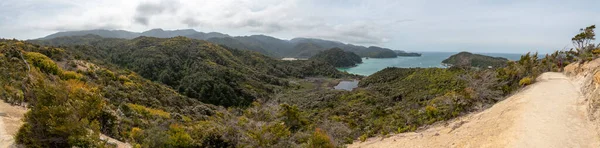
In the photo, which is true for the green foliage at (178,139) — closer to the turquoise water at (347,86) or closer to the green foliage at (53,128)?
the green foliage at (53,128)

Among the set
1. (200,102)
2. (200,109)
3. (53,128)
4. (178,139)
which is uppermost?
(53,128)

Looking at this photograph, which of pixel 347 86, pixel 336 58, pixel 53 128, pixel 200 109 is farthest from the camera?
pixel 336 58

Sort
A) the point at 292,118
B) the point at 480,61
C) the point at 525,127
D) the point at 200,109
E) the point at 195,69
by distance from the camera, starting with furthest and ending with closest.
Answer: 1. the point at 480,61
2. the point at 195,69
3. the point at 200,109
4. the point at 292,118
5. the point at 525,127

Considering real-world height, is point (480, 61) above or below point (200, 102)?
above

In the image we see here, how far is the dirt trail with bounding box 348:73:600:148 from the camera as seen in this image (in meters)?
9.36

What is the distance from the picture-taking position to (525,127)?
10.1m

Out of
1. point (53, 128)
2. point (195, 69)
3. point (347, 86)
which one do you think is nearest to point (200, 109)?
point (53, 128)

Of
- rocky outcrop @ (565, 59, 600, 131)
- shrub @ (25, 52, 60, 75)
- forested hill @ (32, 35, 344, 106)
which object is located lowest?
forested hill @ (32, 35, 344, 106)

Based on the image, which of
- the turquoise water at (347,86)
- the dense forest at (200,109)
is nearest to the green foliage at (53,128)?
the dense forest at (200,109)

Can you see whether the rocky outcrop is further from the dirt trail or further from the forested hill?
the forested hill

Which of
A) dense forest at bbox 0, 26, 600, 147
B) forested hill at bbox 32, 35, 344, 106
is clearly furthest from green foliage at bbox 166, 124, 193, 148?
forested hill at bbox 32, 35, 344, 106

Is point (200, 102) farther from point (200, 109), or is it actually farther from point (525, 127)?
point (525, 127)

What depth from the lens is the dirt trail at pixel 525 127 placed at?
9.36 meters

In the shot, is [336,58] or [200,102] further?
[336,58]
